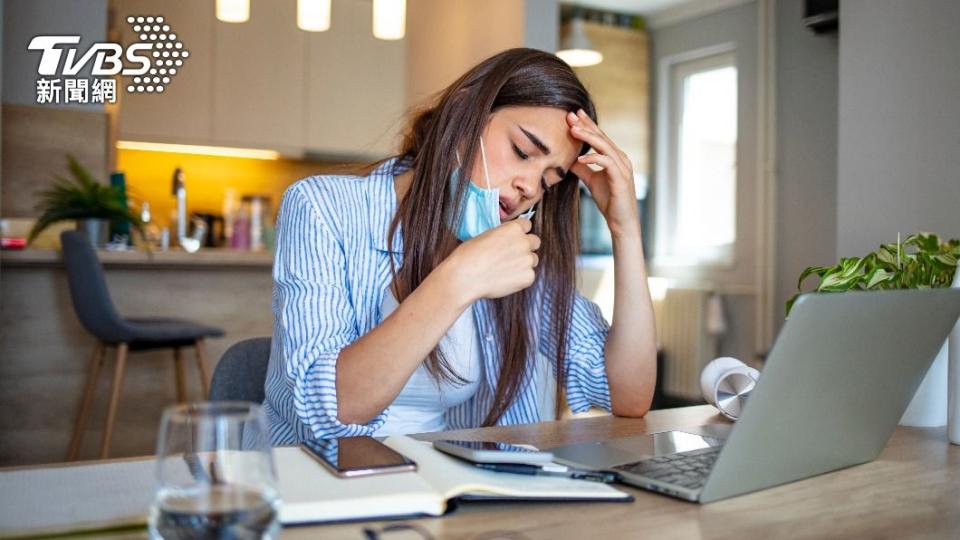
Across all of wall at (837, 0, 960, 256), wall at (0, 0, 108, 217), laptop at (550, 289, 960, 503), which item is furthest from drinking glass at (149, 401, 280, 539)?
wall at (0, 0, 108, 217)

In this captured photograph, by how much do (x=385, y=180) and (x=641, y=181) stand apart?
457 centimetres

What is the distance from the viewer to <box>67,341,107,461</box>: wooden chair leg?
3207 millimetres

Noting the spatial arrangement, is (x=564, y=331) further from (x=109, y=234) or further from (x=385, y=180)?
(x=109, y=234)

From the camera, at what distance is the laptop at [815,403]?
2.48 ft

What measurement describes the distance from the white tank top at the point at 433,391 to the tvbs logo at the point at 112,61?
8.00ft

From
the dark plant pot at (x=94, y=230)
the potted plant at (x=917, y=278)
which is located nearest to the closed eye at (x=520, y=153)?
the potted plant at (x=917, y=278)

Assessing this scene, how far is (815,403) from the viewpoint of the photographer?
0.82 meters

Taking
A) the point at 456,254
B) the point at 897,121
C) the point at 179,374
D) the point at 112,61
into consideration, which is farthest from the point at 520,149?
the point at 112,61

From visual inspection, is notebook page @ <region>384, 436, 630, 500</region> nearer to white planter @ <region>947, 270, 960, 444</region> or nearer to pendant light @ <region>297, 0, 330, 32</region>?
white planter @ <region>947, 270, 960, 444</region>

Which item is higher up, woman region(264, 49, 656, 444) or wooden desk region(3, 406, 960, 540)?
woman region(264, 49, 656, 444)

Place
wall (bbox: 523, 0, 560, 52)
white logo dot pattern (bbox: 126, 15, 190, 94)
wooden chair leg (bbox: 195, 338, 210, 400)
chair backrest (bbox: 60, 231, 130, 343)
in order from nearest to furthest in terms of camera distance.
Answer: chair backrest (bbox: 60, 231, 130, 343) → wooden chair leg (bbox: 195, 338, 210, 400) → wall (bbox: 523, 0, 560, 52) → white logo dot pattern (bbox: 126, 15, 190, 94)

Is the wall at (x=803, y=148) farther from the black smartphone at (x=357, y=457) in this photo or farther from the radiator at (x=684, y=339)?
the black smartphone at (x=357, y=457)

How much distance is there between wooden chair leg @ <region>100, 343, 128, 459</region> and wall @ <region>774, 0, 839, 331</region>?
3.51 m

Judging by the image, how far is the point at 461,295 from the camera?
1.10 m
